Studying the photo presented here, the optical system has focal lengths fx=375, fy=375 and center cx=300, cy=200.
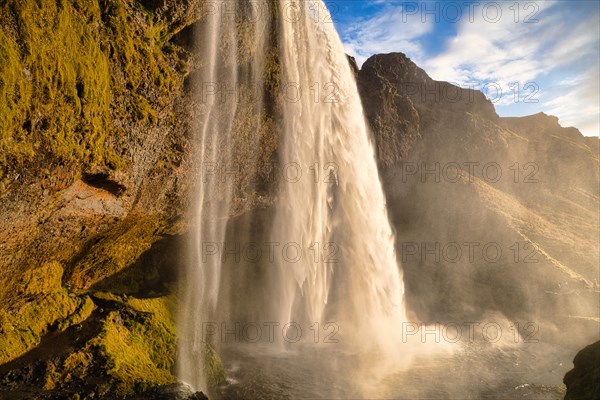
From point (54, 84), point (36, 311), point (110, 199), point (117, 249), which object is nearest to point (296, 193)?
point (117, 249)

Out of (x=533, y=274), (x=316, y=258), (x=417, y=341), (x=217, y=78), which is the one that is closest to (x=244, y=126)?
(x=217, y=78)

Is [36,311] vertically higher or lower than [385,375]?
higher

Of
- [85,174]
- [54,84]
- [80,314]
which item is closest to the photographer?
A: [54,84]

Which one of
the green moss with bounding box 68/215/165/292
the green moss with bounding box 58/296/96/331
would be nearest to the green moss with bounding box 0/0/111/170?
the green moss with bounding box 68/215/165/292

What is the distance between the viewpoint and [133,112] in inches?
392

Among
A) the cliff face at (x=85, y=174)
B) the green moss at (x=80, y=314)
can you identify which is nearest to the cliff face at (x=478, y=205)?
the cliff face at (x=85, y=174)

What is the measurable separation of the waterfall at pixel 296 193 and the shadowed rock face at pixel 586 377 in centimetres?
990

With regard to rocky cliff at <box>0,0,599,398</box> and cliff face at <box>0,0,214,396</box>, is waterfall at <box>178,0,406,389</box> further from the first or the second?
cliff face at <box>0,0,214,396</box>

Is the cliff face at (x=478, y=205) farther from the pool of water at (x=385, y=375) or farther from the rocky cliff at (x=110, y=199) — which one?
the pool of water at (x=385, y=375)

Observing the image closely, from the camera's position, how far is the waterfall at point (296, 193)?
14039 millimetres

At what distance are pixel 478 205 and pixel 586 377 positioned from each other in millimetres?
27561

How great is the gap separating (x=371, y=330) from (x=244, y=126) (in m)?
11.7

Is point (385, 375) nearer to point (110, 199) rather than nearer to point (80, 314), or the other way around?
point (80, 314)

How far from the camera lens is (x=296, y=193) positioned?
1861 cm
